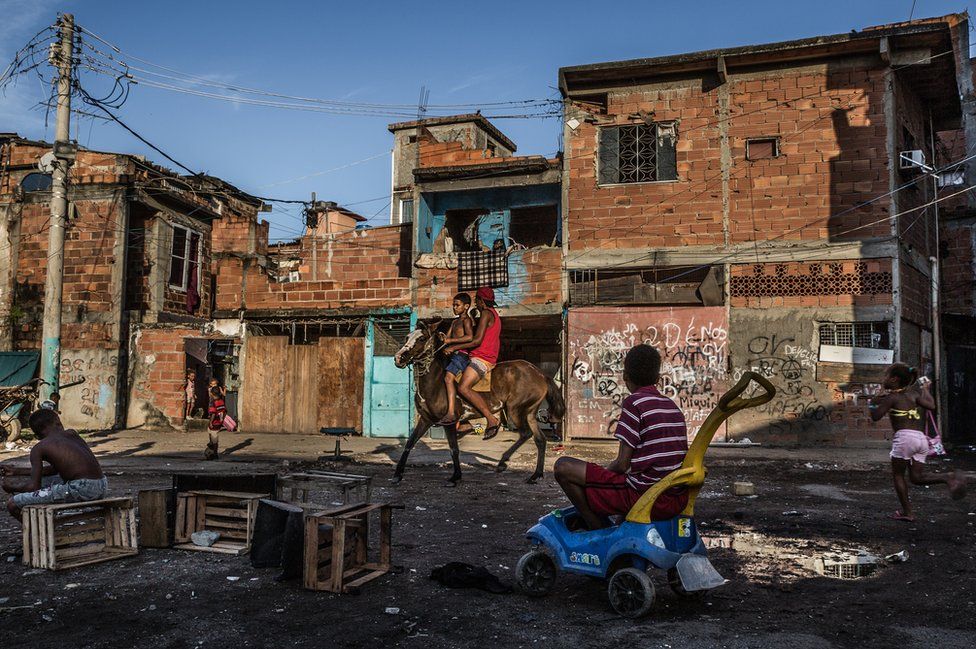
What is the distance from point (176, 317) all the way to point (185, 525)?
16.1 m

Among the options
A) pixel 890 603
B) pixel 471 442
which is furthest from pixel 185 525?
pixel 471 442

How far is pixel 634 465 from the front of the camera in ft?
15.1

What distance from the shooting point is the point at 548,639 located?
3.98 metres

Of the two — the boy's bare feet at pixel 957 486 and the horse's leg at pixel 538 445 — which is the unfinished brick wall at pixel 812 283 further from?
the boy's bare feet at pixel 957 486

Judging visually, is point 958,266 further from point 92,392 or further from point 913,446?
point 92,392

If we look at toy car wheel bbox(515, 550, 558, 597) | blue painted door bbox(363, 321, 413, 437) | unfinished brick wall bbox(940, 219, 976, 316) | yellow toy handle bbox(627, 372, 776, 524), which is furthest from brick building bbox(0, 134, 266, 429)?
unfinished brick wall bbox(940, 219, 976, 316)

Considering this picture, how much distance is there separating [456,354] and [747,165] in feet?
29.9

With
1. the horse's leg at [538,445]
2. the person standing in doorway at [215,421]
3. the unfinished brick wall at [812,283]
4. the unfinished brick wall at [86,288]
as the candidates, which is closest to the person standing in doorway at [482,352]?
the horse's leg at [538,445]

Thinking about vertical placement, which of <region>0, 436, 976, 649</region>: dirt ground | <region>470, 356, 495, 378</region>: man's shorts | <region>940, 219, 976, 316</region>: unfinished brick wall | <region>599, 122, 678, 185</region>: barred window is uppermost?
<region>599, 122, 678, 185</region>: barred window

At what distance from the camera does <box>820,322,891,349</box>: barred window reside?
15.1 meters

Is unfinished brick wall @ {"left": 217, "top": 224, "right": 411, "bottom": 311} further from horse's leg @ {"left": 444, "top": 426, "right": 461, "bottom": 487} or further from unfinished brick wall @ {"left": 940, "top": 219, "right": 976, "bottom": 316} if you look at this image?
unfinished brick wall @ {"left": 940, "top": 219, "right": 976, "bottom": 316}

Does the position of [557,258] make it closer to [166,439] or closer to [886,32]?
[886,32]

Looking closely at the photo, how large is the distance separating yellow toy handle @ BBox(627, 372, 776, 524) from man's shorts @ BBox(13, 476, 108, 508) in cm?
449

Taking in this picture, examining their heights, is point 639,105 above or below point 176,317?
above
